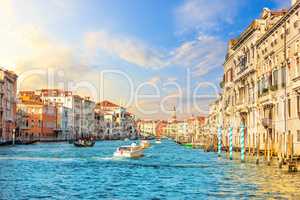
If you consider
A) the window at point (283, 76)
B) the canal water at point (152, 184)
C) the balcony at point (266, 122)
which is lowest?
the canal water at point (152, 184)

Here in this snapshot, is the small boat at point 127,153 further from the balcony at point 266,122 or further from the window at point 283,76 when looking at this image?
the window at point 283,76

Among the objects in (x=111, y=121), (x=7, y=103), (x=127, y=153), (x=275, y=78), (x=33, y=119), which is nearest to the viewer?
(x=275, y=78)

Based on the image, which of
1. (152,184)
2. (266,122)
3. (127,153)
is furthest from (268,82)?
(152,184)

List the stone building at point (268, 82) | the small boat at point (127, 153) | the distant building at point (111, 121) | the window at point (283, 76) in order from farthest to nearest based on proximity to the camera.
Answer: the distant building at point (111, 121), the small boat at point (127, 153), the window at point (283, 76), the stone building at point (268, 82)

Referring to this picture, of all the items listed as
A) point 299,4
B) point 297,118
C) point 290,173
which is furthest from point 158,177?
point 299,4

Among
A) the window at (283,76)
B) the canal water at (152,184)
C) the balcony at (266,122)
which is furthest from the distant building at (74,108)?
the canal water at (152,184)

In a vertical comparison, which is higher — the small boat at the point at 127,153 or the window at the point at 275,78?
the window at the point at 275,78

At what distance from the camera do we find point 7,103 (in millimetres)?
78375

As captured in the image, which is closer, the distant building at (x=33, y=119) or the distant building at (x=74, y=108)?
the distant building at (x=33, y=119)

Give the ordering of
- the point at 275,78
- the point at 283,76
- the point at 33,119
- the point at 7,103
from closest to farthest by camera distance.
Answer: the point at 283,76 < the point at 275,78 < the point at 7,103 < the point at 33,119

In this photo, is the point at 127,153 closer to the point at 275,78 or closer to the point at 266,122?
the point at 266,122

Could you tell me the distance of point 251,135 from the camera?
41.3 m

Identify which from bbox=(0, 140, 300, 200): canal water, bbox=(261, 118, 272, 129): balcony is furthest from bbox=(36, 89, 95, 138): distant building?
bbox=(0, 140, 300, 200): canal water

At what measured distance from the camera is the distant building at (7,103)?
243 ft
